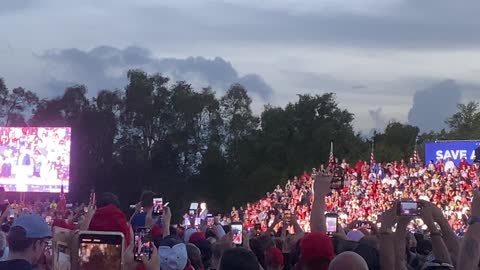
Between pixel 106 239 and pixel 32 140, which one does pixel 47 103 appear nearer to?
pixel 32 140

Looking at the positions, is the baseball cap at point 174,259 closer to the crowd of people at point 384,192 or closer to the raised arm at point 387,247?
the raised arm at point 387,247

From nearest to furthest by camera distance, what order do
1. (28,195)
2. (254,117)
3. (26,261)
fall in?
(26,261) < (28,195) < (254,117)

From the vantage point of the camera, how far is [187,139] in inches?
2398

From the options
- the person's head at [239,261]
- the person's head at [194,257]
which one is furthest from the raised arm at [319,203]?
the person's head at [239,261]

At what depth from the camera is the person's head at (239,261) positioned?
16.1 ft

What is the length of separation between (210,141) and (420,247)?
53419 millimetres

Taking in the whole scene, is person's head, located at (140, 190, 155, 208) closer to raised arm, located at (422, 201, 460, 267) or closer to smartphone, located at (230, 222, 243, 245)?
smartphone, located at (230, 222, 243, 245)

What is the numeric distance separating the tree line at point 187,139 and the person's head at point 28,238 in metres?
46.4

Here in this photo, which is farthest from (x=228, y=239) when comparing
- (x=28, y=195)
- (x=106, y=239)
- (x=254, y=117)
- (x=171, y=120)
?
(x=254, y=117)

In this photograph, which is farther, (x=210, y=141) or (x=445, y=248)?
(x=210, y=141)

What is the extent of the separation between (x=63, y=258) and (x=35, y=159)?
31015 millimetres

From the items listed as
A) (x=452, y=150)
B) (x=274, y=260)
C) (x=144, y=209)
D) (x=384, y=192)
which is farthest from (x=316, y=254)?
(x=452, y=150)

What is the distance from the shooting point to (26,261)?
18.0ft

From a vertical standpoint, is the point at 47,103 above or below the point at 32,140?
above
